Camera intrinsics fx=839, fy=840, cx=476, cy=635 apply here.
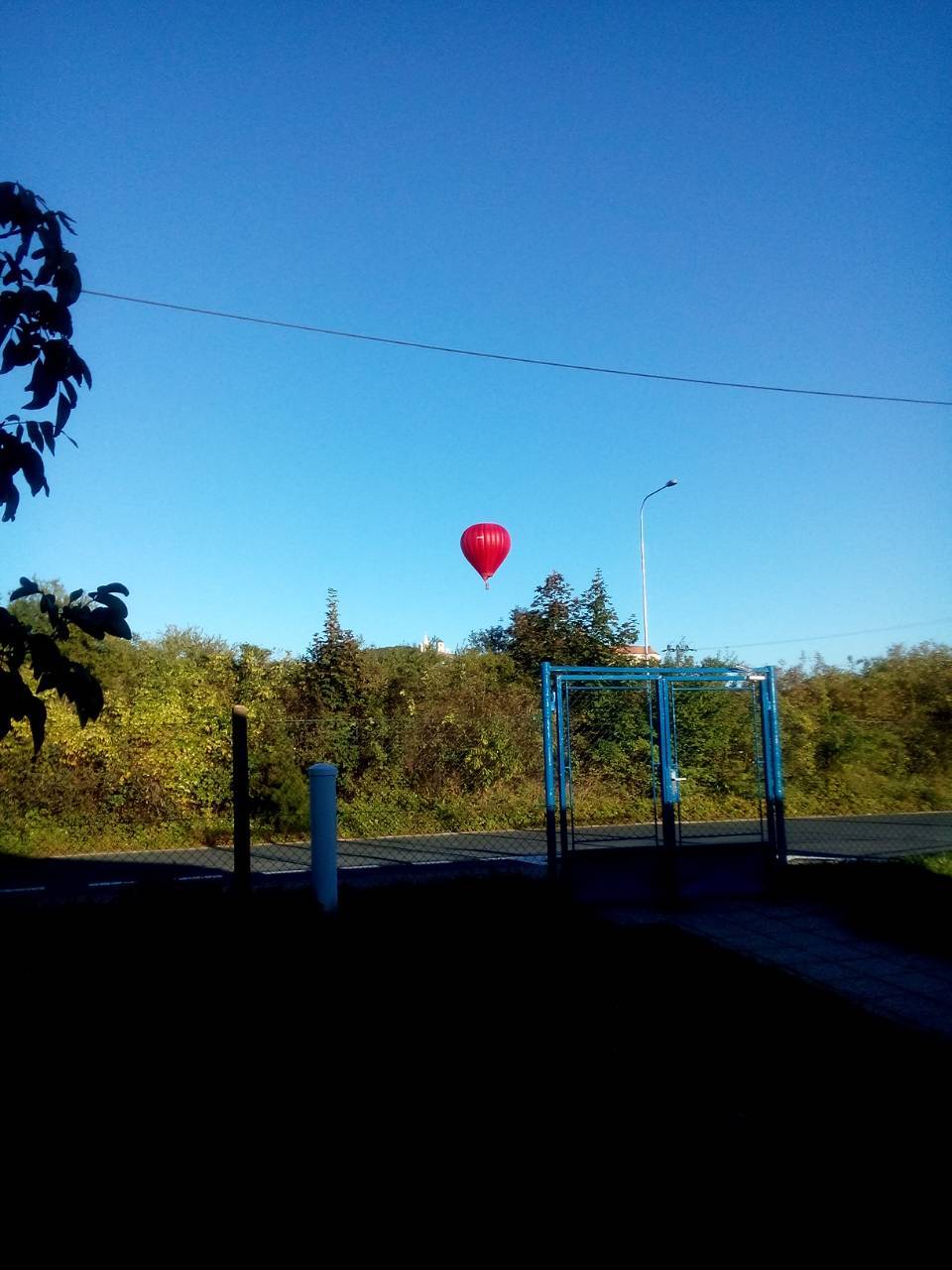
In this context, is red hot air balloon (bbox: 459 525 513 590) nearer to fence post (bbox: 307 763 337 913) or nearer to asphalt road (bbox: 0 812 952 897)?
asphalt road (bbox: 0 812 952 897)

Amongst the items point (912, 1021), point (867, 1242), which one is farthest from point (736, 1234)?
point (912, 1021)

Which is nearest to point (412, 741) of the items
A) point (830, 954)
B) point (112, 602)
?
point (830, 954)

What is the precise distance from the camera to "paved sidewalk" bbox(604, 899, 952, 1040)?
4.86 metres

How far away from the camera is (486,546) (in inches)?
547

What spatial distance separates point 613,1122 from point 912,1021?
2278 mm

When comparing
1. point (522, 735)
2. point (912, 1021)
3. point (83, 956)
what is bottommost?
point (912, 1021)

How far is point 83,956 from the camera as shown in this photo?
511 cm

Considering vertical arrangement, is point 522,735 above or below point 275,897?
above

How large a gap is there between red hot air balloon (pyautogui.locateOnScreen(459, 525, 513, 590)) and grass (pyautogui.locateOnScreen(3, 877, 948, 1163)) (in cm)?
856

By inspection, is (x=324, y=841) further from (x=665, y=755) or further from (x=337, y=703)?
(x=337, y=703)

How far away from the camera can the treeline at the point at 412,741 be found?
1305 cm

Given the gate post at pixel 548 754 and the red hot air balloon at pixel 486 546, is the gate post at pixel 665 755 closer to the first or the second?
the gate post at pixel 548 754

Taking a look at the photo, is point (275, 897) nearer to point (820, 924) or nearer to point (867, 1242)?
point (820, 924)

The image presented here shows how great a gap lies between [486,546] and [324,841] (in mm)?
8210
